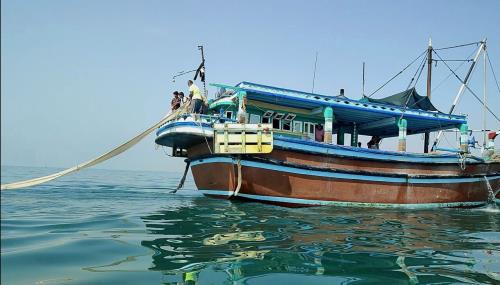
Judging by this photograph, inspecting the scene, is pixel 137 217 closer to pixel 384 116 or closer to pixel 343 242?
pixel 343 242

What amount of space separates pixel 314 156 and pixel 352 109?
287cm

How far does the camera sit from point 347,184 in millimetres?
12859

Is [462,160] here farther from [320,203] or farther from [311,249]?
[311,249]

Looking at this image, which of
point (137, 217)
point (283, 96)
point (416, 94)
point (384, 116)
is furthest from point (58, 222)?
point (416, 94)

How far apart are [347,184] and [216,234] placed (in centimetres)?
728

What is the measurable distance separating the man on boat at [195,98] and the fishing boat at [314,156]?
0.60 metres

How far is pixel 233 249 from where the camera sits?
5.61m

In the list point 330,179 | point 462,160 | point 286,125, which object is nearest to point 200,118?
point 286,125

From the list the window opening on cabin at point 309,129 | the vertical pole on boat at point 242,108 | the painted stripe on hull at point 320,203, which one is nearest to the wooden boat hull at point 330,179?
the painted stripe on hull at point 320,203

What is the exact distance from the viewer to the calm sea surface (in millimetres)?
4379

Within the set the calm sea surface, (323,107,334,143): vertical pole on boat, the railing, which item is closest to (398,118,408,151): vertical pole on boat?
(323,107,334,143): vertical pole on boat

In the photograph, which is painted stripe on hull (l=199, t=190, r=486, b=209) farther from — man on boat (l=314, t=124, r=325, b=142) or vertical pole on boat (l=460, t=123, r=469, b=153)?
man on boat (l=314, t=124, r=325, b=142)

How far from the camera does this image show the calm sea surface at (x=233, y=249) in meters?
4.38

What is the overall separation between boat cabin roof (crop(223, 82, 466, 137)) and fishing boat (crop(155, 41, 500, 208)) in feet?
0.12
